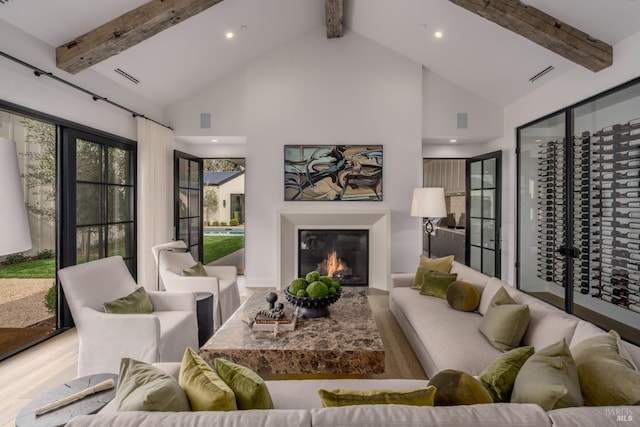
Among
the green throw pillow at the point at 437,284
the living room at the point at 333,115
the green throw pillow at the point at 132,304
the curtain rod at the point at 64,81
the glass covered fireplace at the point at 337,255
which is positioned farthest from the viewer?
the glass covered fireplace at the point at 337,255

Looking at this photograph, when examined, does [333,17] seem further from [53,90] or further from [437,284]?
[437,284]

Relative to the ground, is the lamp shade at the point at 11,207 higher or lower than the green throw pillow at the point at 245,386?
higher

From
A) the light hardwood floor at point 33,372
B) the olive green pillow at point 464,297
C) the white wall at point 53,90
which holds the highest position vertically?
the white wall at point 53,90

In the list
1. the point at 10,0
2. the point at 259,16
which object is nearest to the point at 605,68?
the point at 259,16

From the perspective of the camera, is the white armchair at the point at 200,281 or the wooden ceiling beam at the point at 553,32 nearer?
the wooden ceiling beam at the point at 553,32

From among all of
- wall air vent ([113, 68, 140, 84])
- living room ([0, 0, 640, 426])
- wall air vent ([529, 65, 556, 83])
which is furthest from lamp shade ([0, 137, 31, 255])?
wall air vent ([529, 65, 556, 83])

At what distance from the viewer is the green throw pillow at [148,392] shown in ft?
3.49

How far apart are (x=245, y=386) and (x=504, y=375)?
38.8 inches

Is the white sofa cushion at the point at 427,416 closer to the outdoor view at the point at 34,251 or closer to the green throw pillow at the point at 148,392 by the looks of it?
the green throw pillow at the point at 148,392

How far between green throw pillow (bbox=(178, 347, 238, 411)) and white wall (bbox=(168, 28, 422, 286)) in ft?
12.8

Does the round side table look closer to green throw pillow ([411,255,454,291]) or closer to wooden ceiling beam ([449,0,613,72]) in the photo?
green throw pillow ([411,255,454,291])

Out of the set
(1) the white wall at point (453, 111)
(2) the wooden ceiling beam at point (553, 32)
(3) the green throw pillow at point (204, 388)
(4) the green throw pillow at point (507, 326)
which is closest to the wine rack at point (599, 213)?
(2) the wooden ceiling beam at point (553, 32)

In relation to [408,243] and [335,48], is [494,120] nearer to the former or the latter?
[408,243]

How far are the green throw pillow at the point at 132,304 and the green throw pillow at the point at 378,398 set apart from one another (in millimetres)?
1991
